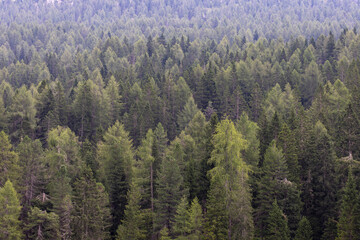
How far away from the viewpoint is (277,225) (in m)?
39.9

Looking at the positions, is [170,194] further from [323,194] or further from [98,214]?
[323,194]

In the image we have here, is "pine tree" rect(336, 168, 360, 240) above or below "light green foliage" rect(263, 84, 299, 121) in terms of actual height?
below

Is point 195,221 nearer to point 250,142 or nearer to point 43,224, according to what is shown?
point 250,142

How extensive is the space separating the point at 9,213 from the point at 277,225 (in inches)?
1104

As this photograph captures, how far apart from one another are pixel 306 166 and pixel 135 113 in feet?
123

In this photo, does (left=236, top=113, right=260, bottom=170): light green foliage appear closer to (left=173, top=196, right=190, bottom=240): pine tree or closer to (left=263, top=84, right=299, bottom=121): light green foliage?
(left=173, top=196, right=190, bottom=240): pine tree

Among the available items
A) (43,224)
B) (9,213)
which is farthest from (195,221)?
(9,213)

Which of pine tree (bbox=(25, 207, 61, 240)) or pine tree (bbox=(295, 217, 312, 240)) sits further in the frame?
pine tree (bbox=(25, 207, 61, 240))

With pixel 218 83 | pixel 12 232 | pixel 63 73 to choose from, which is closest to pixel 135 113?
pixel 218 83

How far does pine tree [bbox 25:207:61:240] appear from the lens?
46.3 m

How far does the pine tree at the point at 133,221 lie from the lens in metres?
44.7

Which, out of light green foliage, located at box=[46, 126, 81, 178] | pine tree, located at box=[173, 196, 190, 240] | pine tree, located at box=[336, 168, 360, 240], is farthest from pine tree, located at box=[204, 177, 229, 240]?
light green foliage, located at box=[46, 126, 81, 178]

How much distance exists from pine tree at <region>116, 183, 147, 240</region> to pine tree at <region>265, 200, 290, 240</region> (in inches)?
543

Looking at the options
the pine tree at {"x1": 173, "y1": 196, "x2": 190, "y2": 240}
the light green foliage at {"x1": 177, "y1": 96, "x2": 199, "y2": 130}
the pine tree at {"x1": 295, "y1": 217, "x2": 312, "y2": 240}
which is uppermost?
the light green foliage at {"x1": 177, "y1": 96, "x2": 199, "y2": 130}
